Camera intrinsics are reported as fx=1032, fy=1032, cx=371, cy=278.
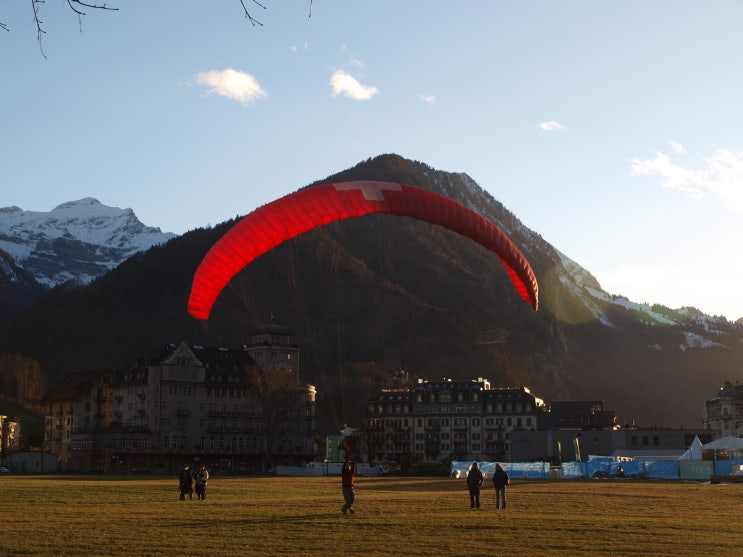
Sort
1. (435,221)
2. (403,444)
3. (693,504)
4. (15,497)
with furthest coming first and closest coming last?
(403,444), (15,497), (693,504), (435,221)

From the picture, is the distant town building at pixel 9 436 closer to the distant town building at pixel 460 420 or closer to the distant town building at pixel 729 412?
the distant town building at pixel 460 420

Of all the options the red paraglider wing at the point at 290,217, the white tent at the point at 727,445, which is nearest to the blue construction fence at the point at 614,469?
the white tent at the point at 727,445

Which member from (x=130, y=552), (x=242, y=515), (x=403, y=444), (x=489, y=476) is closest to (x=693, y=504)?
(x=242, y=515)

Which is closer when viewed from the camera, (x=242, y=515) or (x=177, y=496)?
(x=242, y=515)

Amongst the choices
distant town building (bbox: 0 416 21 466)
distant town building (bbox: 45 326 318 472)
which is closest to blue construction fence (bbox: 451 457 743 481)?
distant town building (bbox: 45 326 318 472)

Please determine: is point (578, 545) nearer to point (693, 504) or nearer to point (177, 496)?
point (693, 504)

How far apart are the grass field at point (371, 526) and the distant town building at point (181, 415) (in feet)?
231

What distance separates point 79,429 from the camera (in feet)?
372

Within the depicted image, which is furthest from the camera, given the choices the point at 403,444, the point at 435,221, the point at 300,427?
the point at 403,444

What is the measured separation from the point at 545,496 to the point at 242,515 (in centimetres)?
1604

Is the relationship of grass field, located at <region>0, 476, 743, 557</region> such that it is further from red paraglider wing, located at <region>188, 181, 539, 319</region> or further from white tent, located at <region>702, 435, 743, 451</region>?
white tent, located at <region>702, 435, 743, 451</region>

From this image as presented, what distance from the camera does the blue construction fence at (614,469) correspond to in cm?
6456

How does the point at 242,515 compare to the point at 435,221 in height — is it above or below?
below

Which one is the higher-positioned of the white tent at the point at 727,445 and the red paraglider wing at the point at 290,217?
the red paraglider wing at the point at 290,217
